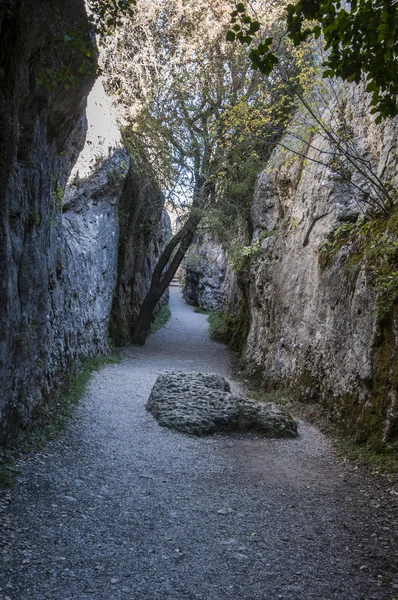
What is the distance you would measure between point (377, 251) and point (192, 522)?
16.3 ft

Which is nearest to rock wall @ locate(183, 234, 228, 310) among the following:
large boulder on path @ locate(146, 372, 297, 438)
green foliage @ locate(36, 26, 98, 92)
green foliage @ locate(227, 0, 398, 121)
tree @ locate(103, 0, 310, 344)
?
tree @ locate(103, 0, 310, 344)

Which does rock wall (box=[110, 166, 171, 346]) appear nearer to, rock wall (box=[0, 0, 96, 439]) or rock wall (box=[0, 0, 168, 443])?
rock wall (box=[0, 0, 168, 443])

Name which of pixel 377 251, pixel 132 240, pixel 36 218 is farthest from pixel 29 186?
pixel 132 240

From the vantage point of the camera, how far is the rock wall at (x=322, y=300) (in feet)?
22.4

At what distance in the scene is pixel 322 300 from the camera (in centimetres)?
922

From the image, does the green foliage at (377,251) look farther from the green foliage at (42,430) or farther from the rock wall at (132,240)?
the rock wall at (132,240)

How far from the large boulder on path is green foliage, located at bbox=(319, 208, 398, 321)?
2.43 meters

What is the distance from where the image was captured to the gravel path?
3.34 m

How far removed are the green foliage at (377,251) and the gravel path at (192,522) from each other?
245 cm

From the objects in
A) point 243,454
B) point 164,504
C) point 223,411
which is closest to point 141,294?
point 223,411

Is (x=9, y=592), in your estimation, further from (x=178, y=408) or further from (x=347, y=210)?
(x=347, y=210)

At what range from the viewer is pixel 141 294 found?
790 inches

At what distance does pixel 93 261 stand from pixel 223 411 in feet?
20.6

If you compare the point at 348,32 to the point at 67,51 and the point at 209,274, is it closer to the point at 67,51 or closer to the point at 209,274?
the point at 67,51
